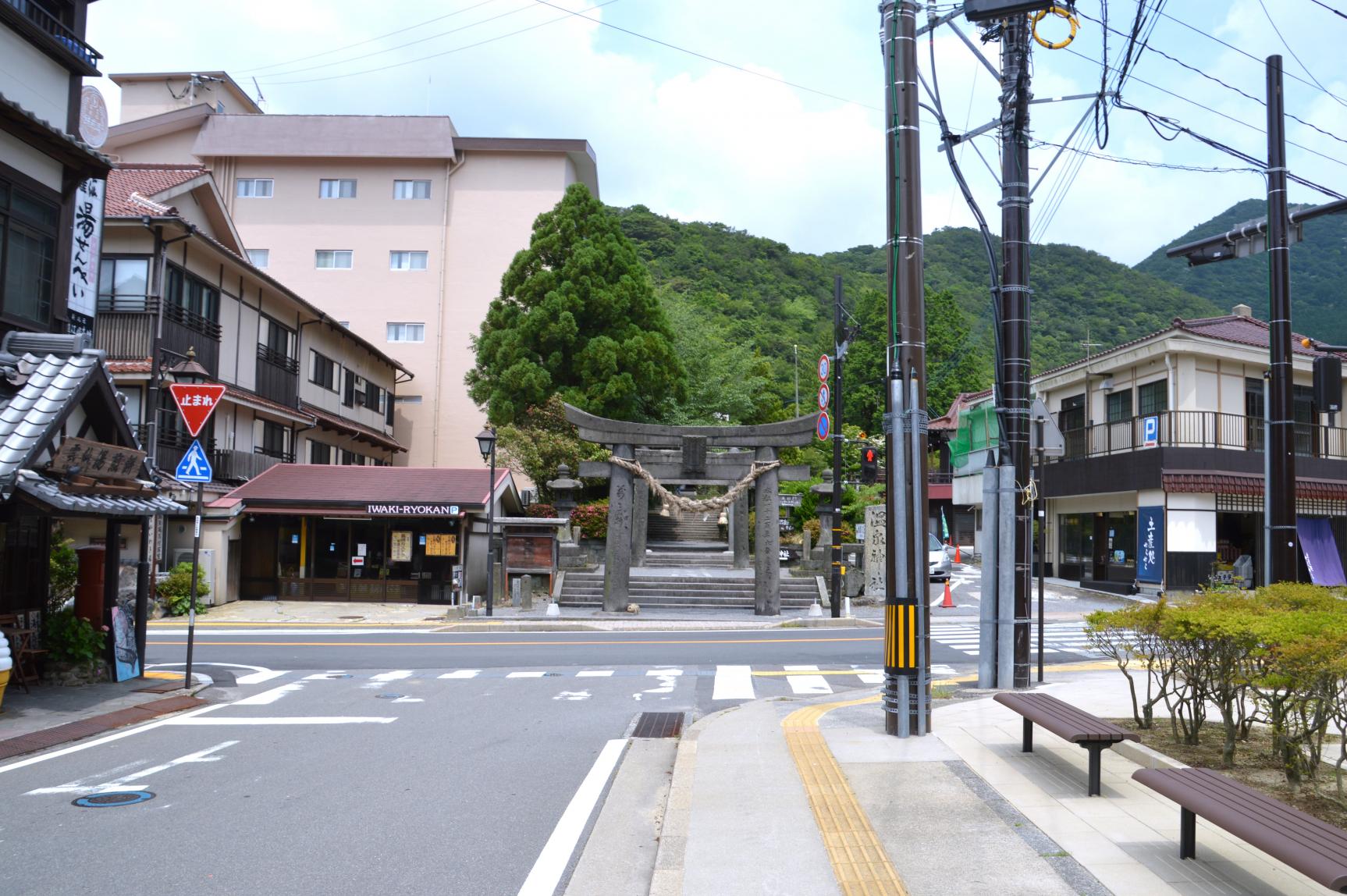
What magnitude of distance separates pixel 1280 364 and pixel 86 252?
1692cm

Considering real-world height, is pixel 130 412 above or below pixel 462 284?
below

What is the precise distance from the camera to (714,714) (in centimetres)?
1163

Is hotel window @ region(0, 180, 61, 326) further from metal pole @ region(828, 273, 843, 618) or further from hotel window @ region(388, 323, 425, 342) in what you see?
hotel window @ region(388, 323, 425, 342)

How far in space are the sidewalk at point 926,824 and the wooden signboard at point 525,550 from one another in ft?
62.0

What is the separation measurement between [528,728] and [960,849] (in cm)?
611

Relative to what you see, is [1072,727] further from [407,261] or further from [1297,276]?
[1297,276]

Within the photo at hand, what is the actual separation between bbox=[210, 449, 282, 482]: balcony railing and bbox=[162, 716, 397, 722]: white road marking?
18.7 metres

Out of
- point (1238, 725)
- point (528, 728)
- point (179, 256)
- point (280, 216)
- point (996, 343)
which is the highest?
point (280, 216)

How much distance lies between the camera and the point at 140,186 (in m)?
28.4

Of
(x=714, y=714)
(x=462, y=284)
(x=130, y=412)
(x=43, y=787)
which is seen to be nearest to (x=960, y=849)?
(x=714, y=714)

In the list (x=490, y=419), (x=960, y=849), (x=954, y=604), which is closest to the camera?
(x=960, y=849)

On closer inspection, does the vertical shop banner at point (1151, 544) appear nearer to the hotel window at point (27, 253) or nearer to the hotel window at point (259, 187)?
the hotel window at point (27, 253)

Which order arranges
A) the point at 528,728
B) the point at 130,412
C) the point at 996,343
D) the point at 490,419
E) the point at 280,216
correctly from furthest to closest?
the point at 280,216 → the point at 490,419 → the point at 130,412 → the point at 996,343 → the point at 528,728

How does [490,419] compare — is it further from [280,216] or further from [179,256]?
[280,216]
